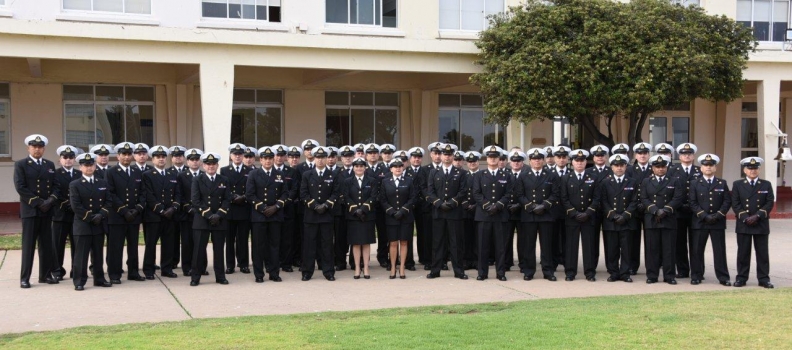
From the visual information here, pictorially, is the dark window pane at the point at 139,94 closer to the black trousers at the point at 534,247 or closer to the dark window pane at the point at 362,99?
the dark window pane at the point at 362,99

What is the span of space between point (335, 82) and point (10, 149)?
25.9ft

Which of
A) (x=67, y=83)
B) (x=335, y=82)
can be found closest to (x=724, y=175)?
(x=335, y=82)

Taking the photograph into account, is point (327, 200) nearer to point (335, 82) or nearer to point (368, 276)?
point (368, 276)

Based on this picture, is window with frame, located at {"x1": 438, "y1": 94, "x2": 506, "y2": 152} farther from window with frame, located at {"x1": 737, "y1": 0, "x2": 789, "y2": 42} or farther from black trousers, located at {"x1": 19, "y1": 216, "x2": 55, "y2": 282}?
black trousers, located at {"x1": 19, "y1": 216, "x2": 55, "y2": 282}

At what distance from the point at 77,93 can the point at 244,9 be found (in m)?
5.10

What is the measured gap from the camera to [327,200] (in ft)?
39.1

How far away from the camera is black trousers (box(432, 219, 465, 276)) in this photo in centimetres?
1211

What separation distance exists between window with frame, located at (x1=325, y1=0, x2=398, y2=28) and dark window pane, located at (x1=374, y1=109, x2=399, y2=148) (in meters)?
4.08

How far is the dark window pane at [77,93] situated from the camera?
20.4m

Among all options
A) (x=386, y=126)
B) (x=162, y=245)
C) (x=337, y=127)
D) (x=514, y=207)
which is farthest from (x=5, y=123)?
(x=514, y=207)

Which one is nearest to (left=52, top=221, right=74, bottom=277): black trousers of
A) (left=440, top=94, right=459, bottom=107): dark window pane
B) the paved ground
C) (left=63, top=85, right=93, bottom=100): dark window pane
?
the paved ground

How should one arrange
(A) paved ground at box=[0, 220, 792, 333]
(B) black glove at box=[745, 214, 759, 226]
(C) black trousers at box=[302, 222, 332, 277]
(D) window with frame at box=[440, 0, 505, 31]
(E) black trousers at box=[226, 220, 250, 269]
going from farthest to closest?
(D) window with frame at box=[440, 0, 505, 31] → (E) black trousers at box=[226, 220, 250, 269] → (C) black trousers at box=[302, 222, 332, 277] → (B) black glove at box=[745, 214, 759, 226] → (A) paved ground at box=[0, 220, 792, 333]

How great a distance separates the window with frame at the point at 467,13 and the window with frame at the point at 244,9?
3843 millimetres

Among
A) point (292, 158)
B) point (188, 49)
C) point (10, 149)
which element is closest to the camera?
point (292, 158)
